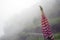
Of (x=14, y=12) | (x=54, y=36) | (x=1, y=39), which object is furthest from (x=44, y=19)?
(x=1, y=39)

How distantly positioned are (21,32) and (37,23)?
6.7 inches

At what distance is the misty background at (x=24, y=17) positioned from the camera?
1379 millimetres

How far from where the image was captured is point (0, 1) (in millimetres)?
1548

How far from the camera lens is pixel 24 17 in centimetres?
→ 145

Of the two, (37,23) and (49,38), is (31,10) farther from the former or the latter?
(49,38)

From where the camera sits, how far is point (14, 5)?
149cm

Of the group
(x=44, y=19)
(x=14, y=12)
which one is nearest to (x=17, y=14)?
(x=14, y=12)

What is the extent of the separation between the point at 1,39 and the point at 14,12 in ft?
0.92

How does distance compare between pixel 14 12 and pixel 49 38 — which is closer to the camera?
pixel 49 38

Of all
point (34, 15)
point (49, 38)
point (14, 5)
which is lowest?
point (49, 38)

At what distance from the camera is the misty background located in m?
1.38

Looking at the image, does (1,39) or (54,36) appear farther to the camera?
(1,39)

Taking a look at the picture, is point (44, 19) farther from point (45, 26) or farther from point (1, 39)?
point (1, 39)

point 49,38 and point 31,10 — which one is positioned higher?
point 31,10
